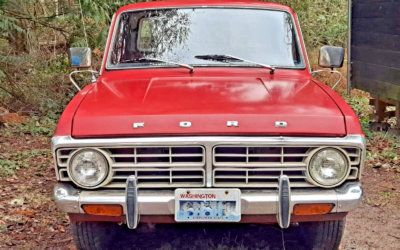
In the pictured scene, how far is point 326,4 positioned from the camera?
14.5 metres

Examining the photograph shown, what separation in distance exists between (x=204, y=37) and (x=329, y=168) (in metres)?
1.73

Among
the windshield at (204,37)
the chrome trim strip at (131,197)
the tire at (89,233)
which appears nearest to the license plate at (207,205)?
the chrome trim strip at (131,197)

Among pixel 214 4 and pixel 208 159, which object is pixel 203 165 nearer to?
pixel 208 159

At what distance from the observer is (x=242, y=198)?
3.34 metres

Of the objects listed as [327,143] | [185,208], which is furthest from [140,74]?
→ [327,143]

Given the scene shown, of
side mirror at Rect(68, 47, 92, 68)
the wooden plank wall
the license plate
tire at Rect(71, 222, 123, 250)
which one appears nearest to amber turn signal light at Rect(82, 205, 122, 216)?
the license plate

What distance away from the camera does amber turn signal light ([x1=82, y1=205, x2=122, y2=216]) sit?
11.1ft

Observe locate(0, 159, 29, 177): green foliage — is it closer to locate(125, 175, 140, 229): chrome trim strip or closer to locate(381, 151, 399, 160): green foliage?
locate(125, 175, 140, 229): chrome trim strip

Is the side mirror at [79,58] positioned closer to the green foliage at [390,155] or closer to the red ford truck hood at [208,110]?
the red ford truck hood at [208,110]

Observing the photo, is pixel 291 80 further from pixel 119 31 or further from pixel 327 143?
pixel 119 31

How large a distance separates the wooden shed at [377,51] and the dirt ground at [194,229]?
2247 mm

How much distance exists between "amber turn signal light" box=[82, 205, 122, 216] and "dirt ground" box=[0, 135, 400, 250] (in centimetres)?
100

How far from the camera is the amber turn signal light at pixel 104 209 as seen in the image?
3387 millimetres

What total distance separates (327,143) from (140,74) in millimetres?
1675
